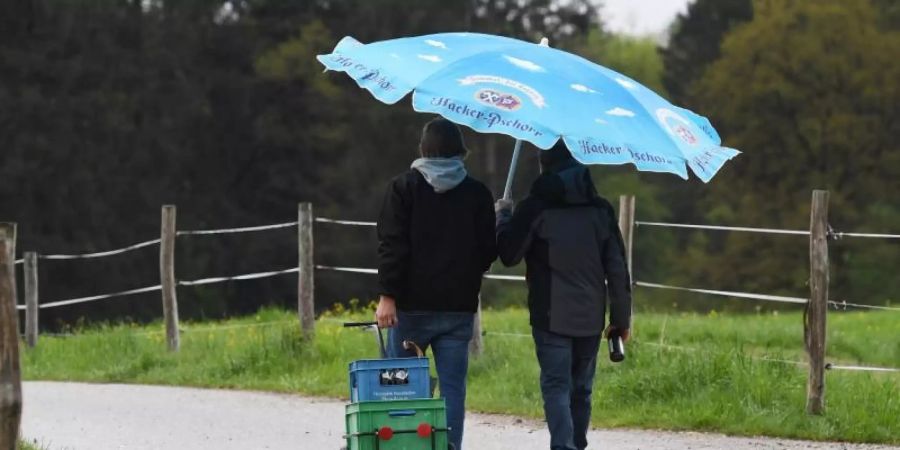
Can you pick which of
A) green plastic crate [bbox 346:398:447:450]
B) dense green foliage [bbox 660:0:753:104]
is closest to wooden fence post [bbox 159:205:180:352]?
green plastic crate [bbox 346:398:447:450]

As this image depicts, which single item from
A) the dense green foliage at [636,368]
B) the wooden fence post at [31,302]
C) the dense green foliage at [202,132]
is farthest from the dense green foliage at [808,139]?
the wooden fence post at [31,302]

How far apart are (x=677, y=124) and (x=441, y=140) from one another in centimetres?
111

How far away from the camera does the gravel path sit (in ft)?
37.1

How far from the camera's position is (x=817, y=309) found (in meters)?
11.9

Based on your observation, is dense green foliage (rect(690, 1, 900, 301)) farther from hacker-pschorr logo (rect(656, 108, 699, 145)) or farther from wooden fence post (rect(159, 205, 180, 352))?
hacker-pschorr logo (rect(656, 108, 699, 145))

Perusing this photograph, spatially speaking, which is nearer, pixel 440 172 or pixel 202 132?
pixel 440 172

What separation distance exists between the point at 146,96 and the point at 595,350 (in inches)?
1740

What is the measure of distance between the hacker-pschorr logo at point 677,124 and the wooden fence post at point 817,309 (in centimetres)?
363

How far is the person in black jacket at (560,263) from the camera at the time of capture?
332 inches

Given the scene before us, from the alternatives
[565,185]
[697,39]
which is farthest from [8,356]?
[697,39]

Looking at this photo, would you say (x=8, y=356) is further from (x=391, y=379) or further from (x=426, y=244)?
(x=426, y=244)

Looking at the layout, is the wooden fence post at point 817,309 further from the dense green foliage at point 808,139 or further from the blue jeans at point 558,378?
the dense green foliage at point 808,139

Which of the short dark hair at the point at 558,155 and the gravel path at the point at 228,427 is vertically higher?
the short dark hair at the point at 558,155

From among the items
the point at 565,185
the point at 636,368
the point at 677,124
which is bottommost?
the point at 636,368
